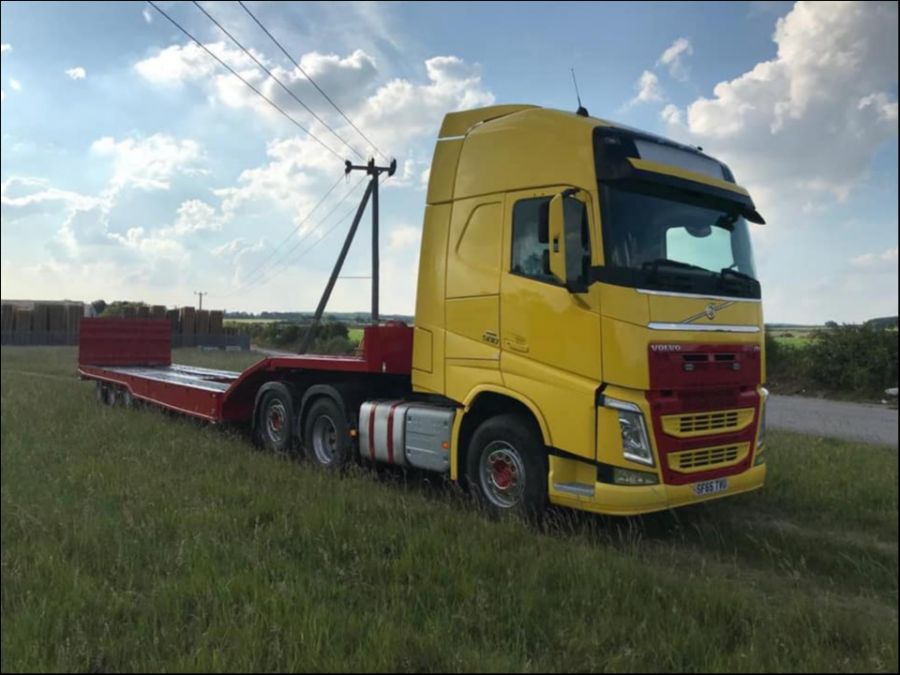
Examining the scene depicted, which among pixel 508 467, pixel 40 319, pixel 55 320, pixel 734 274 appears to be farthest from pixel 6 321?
pixel 734 274

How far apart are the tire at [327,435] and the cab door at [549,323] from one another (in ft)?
7.95

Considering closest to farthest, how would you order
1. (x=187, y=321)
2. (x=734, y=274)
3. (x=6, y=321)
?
1. (x=734, y=274)
2. (x=6, y=321)
3. (x=187, y=321)

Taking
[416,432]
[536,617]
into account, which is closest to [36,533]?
[416,432]

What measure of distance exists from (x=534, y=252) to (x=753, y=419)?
2.24 meters

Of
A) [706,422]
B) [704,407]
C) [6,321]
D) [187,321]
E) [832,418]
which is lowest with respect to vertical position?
[832,418]

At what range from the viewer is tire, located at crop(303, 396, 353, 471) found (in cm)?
725

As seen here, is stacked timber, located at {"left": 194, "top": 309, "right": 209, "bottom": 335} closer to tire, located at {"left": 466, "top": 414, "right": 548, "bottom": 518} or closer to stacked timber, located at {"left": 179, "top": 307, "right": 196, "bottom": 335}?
stacked timber, located at {"left": 179, "top": 307, "right": 196, "bottom": 335}

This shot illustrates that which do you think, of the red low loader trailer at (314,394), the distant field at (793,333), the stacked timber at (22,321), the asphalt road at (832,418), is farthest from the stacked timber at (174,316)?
the distant field at (793,333)

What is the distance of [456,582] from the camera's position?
12.6ft

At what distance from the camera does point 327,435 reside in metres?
7.70

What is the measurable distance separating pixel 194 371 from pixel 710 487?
1045 cm

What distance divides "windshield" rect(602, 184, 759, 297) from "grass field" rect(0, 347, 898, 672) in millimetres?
1921

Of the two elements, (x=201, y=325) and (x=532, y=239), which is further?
(x=201, y=325)

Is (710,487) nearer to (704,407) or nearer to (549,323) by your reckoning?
(704,407)
